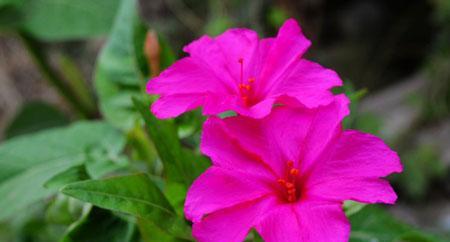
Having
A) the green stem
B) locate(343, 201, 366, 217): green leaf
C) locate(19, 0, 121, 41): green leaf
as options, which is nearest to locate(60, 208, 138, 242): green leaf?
locate(343, 201, 366, 217): green leaf

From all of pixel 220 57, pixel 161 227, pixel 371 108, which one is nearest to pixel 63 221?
pixel 161 227

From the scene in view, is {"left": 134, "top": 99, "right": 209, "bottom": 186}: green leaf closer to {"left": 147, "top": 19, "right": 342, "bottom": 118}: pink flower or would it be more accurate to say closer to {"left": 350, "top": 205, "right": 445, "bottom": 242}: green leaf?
{"left": 147, "top": 19, "right": 342, "bottom": 118}: pink flower

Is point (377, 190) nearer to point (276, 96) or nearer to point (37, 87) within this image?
point (276, 96)

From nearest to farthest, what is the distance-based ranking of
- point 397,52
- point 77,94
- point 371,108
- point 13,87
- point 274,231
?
point 274,231 → point 77,94 → point 13,87 → point 371,108 → point 397,52

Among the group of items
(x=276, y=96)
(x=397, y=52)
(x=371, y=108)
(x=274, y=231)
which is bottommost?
(x=371, y=108)

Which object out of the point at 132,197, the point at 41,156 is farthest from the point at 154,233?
the point at 41,156

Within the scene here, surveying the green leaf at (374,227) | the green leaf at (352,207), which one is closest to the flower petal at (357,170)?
the green leaf at (352,207)

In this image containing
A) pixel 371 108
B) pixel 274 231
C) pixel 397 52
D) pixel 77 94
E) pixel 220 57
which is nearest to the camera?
pixel 274 231
